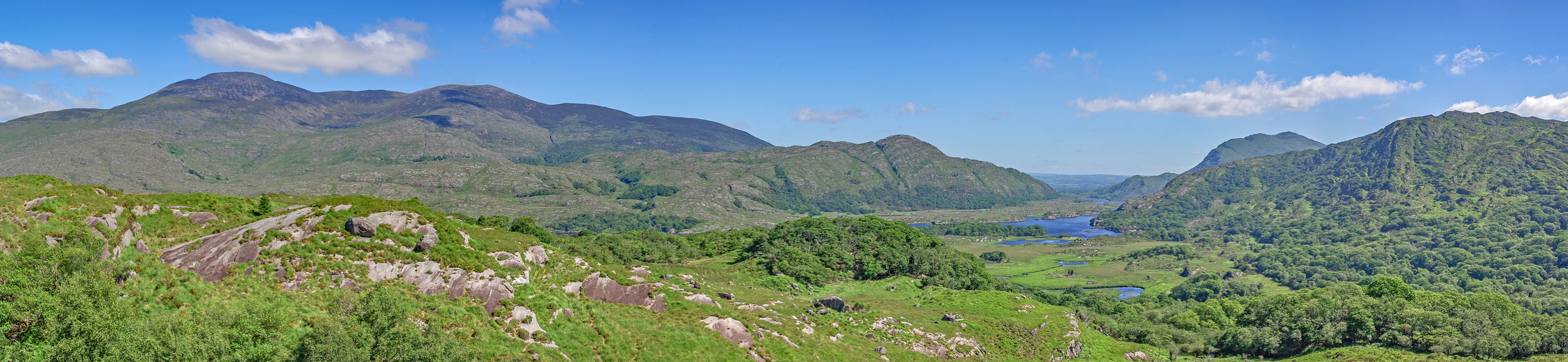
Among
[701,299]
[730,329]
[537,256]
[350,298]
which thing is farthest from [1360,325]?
[350,298]

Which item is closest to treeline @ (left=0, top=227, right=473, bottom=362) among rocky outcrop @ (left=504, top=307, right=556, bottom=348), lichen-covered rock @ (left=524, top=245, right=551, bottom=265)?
Result: rocky outcrop @ (left=504, top=307, right=556, bottom=348)

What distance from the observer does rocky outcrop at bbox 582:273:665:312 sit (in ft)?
156

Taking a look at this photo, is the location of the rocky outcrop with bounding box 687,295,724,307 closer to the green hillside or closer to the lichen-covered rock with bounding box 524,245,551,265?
the green hillside

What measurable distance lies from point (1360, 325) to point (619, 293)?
90885 millimetres

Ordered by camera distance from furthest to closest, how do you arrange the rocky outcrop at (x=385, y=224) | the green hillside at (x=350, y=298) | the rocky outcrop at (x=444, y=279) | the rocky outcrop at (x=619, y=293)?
the rocky outcrop at (x=619, y=293) → the rocky outcrop at (x=385, y=224) → the rocky outcrop at (x=444, y=279) → the green hillside at (x=350, y=298)

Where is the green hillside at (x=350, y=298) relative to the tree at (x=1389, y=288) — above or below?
above

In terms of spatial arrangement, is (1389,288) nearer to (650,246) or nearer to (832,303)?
(832,303)

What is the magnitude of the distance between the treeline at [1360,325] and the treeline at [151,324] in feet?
287

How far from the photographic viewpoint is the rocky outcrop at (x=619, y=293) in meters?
47.7

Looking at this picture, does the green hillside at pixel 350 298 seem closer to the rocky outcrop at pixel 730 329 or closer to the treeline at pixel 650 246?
the rocky outcrop at pixel 730 329

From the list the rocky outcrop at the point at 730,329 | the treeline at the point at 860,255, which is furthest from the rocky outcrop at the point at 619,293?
the treeline at the point at 860,255

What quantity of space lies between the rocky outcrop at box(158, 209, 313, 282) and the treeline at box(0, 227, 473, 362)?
8.44 ft

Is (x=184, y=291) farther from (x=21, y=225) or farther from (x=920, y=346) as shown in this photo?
(x=920, y=346)

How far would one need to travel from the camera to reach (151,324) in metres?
28.2
